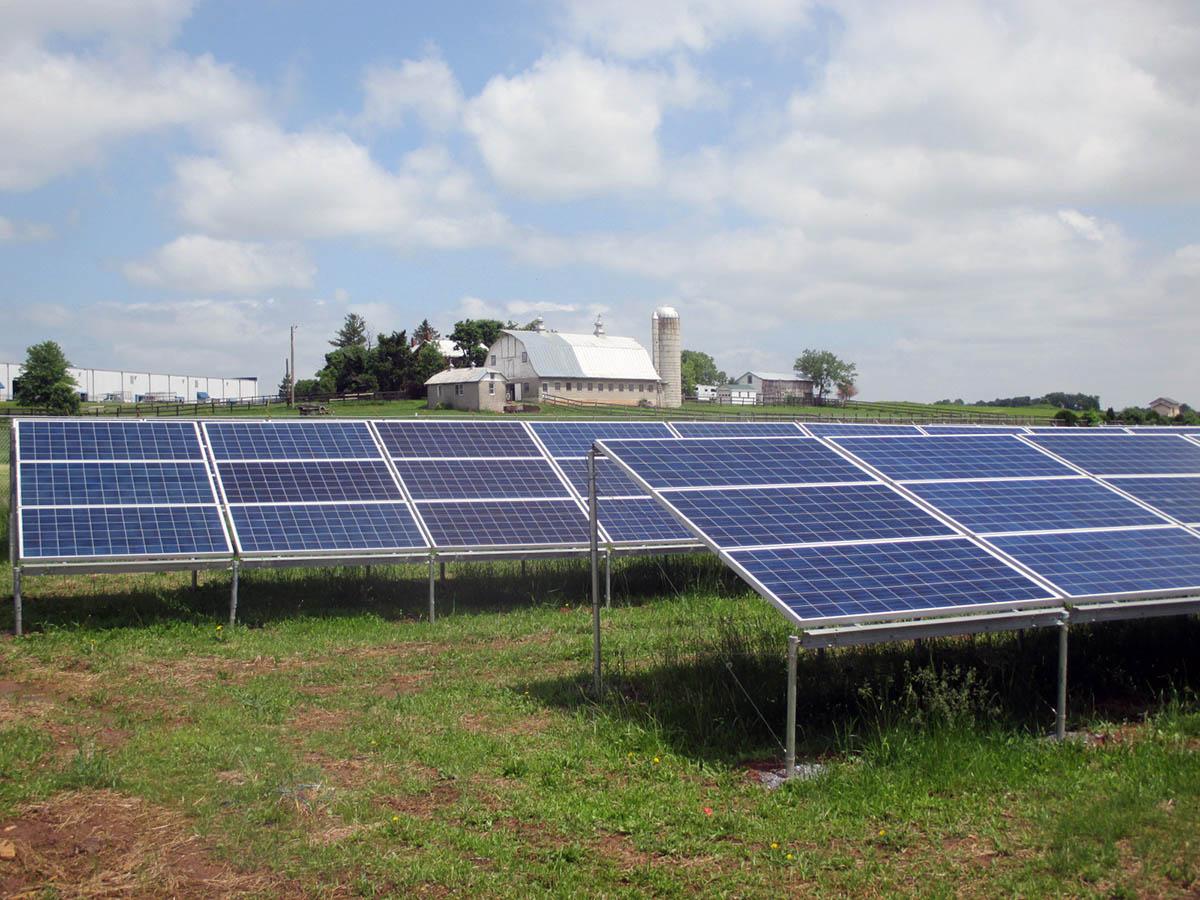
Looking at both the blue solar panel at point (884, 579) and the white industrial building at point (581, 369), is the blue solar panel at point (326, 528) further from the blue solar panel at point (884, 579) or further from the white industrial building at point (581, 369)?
the white industrial building at point (581, 369)

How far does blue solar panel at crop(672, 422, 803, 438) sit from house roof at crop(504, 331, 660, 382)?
6865 centimetres

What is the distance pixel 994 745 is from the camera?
8875mm

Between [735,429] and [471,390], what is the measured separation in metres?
60.0

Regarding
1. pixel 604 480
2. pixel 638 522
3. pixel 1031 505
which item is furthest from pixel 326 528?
pixel 1031 505

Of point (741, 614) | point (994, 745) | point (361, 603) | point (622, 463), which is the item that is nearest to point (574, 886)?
point (994, 745)

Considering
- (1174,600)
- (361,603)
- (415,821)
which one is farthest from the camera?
(361,603)

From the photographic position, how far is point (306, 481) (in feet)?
56.6

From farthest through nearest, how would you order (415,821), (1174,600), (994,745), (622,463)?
(622,463), (1174,600), (994,745), (415,821)

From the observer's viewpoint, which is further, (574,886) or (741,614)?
(741,614)

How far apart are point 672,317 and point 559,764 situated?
98783mm

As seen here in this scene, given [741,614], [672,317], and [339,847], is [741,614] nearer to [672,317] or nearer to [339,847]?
[339,847]

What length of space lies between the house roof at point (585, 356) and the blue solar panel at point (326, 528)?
7704 centimetres

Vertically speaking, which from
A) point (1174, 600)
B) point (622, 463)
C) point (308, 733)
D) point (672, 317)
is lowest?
point (308, 733)

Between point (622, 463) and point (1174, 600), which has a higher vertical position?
point (622, 463)
